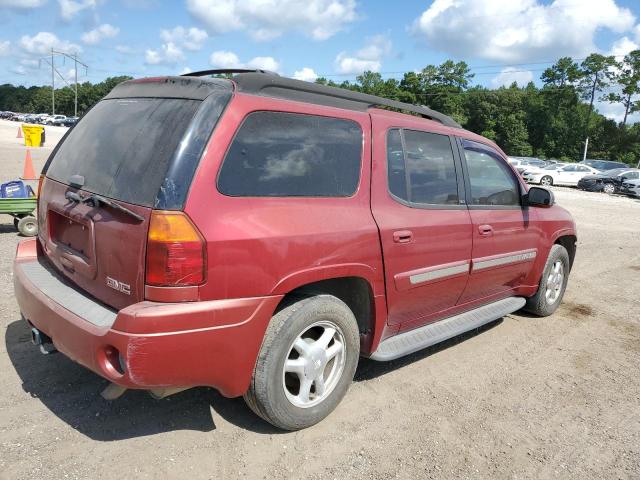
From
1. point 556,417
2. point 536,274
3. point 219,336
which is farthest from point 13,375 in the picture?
point 536,274

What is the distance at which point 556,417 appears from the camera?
11.3 feet

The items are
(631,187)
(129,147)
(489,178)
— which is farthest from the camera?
(631,187)

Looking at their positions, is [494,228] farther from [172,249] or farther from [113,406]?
[113,406]

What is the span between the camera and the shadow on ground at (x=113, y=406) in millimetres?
3020

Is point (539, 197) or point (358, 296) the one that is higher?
point (539, 197)

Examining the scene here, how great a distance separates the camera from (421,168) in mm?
3701

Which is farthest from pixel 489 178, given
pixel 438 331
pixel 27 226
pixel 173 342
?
pixel 27 226

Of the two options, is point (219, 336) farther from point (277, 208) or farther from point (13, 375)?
point (13, 375)

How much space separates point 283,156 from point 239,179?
13.3 inches

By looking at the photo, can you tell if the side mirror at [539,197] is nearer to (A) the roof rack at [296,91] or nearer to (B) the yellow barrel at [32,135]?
(A) the roof rack at [296,91]

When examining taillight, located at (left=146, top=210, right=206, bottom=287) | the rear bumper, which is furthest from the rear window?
the rear bumper

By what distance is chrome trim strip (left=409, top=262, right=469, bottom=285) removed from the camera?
11.6 ft

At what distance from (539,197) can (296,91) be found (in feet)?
8.44

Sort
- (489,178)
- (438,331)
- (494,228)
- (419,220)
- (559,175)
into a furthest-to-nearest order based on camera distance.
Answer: (559,175), (489,178), (494,228), (438,331), (419,220)
